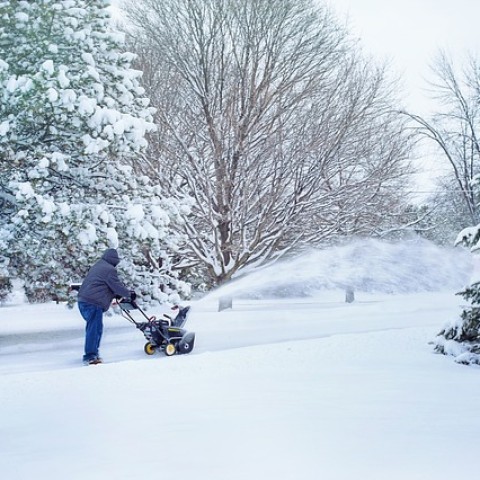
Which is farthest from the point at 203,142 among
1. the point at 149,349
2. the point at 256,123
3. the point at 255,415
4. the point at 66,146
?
the point at 255,415

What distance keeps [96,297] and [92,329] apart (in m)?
0.46

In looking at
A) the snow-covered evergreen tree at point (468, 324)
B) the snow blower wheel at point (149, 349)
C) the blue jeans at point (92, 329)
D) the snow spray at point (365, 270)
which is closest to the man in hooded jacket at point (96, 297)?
the blue jeans at point (92, 329)

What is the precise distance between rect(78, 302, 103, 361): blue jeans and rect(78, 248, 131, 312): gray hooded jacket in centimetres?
9

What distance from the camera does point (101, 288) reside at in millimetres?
9078

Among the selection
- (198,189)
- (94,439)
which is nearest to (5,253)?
(198,189)

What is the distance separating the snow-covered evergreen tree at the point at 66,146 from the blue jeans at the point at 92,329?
1.83m

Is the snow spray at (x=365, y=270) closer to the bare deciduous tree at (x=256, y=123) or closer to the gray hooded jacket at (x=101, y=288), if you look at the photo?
the bare deciduous tree at (x=256, y=123)

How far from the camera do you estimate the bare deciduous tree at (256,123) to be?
47.9 feet

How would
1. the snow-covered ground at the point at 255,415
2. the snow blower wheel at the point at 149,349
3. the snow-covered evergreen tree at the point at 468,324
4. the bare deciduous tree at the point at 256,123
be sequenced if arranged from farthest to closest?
1. the bare deciduous tree at the point at 256,123
2. the snow blower wheel at the point at 149,349
3. the snow-covered evergreen tree at the point at 468,324
4. the snow-covered ground at the point at 255,415

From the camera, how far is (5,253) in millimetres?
11352

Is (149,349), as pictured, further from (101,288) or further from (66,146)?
(66,146)

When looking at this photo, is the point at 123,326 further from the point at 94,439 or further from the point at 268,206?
the point at 94,439

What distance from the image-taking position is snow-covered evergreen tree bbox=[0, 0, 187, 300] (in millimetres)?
10633

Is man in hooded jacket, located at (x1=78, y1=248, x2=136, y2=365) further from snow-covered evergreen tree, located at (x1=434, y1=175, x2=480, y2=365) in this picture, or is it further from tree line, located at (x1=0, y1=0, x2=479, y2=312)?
snow-covered evergreen tree, located at (x1=434, y1=175, x2=480, y2=365)
